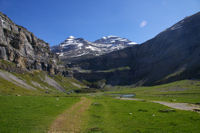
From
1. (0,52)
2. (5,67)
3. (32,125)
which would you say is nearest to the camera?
(32,125)

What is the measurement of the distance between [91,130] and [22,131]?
348 inches

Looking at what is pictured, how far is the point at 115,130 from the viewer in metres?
19.5

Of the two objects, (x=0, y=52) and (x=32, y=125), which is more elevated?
(x=0, y=52)

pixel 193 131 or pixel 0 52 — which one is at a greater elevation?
pixel 0 52

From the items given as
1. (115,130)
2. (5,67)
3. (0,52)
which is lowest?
(115,130)

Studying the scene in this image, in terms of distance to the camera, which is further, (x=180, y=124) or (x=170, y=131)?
(x=180, y=124)

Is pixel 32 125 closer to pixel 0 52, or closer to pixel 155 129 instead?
pixel 155 129

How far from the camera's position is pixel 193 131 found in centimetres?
1725

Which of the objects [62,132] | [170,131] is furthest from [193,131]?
[62,132]

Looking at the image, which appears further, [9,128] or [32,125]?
[32,125]

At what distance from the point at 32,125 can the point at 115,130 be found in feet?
39.6

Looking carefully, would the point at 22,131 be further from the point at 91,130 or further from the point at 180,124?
Answer: the point at 180,124

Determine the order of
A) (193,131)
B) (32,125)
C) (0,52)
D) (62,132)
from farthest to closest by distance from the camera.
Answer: (0,52)
(32,125)
(62,132)
(193,131)

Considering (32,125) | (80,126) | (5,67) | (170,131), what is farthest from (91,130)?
(5,67)
